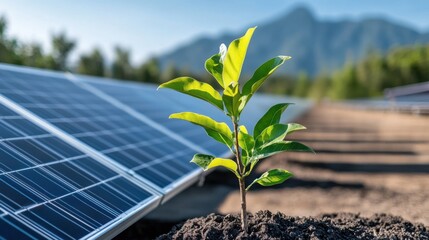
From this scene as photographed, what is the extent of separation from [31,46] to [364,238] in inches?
1363

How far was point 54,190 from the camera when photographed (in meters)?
4.65

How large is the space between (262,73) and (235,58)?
270 millimetres

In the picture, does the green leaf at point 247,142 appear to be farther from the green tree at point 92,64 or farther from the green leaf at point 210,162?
the green tree at point 92,64

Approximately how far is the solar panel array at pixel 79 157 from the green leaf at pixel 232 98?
153 centimetres

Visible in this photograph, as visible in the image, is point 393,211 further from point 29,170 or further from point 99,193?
point 29,170

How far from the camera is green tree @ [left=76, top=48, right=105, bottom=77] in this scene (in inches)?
1873

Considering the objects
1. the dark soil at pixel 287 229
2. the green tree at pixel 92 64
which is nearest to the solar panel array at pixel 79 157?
the dark soil at pixel 287 229

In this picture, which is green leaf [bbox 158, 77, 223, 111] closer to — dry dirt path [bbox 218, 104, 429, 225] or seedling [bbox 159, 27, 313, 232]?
seedling [bbox 159, 27, 313, 232]

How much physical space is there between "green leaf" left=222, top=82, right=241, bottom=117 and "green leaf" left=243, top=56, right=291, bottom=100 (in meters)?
0.16

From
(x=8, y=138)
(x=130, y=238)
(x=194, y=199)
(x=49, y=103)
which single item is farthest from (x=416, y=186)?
(x=8, y=138)

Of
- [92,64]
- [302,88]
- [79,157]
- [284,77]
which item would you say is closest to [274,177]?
[79,157]

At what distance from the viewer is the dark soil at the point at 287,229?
154 inches

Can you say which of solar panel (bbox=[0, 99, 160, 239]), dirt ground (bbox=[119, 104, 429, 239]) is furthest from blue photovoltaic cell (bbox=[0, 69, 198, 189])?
dirt ground (bbox=[119, 104, 429, 239])

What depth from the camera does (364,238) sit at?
4129 mm
